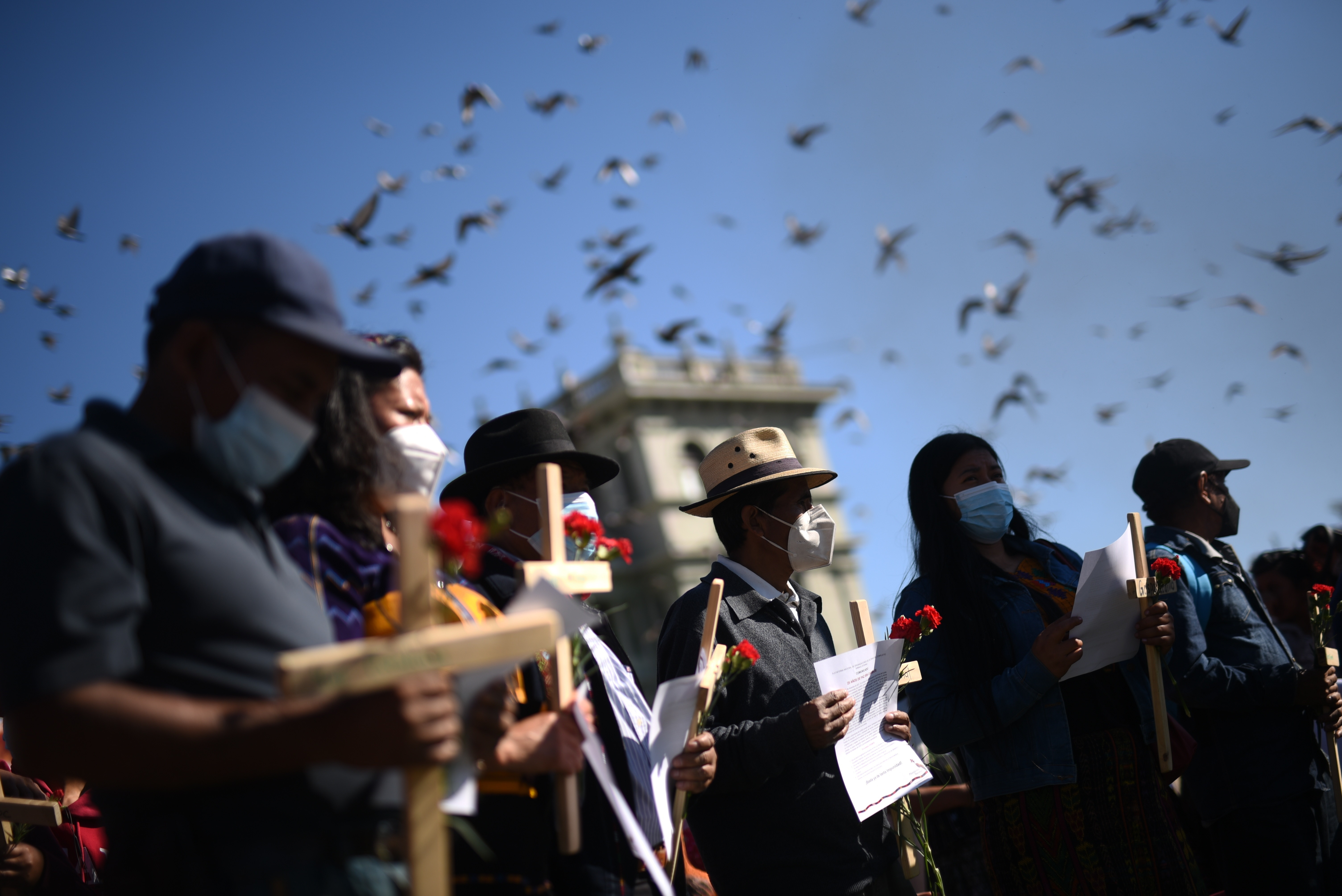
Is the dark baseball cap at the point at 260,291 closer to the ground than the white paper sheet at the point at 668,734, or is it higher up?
higher up

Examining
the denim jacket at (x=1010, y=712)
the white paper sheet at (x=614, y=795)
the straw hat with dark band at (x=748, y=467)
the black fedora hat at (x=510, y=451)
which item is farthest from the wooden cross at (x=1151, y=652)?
the white paper sheet at (x=614, y=795)

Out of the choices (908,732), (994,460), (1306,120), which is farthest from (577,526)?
(1306,120)

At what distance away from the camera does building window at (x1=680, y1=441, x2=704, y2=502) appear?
131ft

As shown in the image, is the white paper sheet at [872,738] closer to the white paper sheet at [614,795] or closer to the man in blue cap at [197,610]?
the white paper sheet at [614,795]

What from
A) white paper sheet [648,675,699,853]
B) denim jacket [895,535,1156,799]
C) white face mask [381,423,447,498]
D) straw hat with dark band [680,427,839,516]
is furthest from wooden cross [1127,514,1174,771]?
white face mask [381,423,447,498]

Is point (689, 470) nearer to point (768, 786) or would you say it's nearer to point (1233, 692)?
point (1233, 692)

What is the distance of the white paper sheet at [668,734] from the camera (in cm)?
264

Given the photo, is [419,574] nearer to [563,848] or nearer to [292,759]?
[292,759]

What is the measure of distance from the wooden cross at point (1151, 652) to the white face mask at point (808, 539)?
1.03 meters

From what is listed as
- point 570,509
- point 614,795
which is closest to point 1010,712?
point 570,509

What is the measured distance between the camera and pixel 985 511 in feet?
12.6

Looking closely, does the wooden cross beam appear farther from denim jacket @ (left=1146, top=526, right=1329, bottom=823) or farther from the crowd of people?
denim jacket @ (left=1146, top=526, right=1329, bottom=823)

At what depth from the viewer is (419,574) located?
4.88ft

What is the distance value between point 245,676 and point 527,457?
1.65 m
